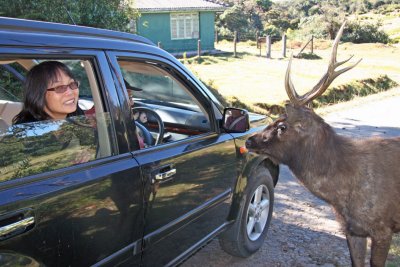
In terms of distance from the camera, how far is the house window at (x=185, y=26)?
2758 centimetres

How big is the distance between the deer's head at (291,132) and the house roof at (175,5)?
22929 mm

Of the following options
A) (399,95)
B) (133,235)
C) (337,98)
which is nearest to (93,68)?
(133,235)

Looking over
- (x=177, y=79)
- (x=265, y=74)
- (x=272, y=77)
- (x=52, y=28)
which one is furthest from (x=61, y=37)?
(x=265, y=74)

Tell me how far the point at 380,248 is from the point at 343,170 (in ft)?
2.43

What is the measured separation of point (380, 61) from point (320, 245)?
21.8 meters

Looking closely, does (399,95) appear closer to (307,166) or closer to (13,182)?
(307,166)

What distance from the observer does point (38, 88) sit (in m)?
2.72

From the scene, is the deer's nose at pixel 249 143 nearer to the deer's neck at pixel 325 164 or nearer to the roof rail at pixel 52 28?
the deer's neck at pixel 325 164

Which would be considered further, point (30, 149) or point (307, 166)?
point (307, 166)

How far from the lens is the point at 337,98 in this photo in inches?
527

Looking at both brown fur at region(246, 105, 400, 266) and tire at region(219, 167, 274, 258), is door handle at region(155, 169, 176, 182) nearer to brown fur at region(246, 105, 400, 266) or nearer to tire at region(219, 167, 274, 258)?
brown fur at region(246, 105, 400, 266)

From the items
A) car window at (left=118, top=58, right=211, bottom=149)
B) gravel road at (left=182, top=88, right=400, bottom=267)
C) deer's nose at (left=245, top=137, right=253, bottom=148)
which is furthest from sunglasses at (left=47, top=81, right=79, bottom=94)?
gravel road at (left=182, top=88, right=400, bottom=267)

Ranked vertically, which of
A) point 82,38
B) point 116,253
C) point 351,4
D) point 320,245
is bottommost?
point 320,245

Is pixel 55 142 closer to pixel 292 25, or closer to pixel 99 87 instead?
pixel 99 87
